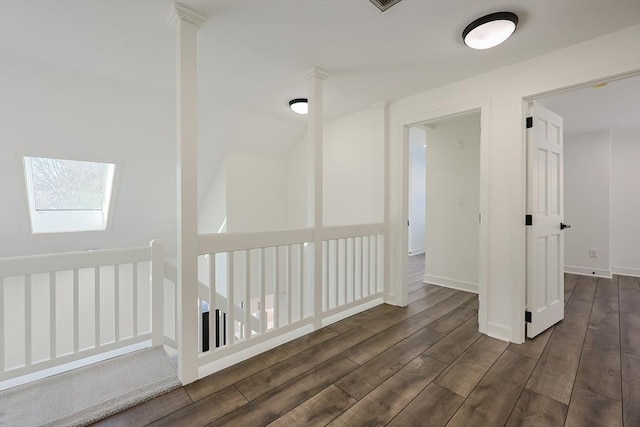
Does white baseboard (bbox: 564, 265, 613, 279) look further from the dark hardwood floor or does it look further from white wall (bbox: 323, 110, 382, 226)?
white wall (bbox: 323, 110, 382, 226)

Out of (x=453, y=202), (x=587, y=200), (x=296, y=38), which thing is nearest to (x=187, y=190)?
(x=296, y=38)

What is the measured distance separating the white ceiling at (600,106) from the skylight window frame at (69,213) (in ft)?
15.8

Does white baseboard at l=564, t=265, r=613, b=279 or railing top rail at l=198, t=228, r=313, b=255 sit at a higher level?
railing top rail at l=198, t=228, r=313, b=255

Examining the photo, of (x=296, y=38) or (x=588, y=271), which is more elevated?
(x=296, y=38)

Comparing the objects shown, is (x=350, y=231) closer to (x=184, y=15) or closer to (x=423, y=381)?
(x=423, y=381)

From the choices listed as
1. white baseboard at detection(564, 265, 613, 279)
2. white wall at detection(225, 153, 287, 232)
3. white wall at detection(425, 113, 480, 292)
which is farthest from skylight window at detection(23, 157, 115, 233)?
white baseboard at detection(564, 265, 613, 279)

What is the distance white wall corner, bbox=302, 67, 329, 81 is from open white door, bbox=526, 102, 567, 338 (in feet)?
5.80

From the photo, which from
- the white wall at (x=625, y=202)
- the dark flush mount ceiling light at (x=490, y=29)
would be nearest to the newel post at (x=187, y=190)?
the dark flush mount ceiling light at (x=490, y=29)

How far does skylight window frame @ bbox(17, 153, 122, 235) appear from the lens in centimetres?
300

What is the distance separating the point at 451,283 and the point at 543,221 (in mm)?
1671

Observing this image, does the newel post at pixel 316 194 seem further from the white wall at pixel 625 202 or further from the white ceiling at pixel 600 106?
the white wall at pixel 625 202

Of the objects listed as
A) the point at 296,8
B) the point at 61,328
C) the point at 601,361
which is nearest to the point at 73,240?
the point at 61,328

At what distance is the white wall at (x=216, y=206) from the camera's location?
422 cm

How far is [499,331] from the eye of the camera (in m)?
2.43
